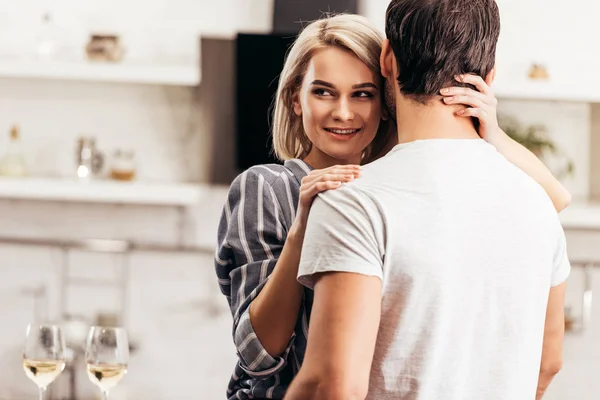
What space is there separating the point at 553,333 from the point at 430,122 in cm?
39

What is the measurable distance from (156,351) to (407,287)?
2748 millimetres

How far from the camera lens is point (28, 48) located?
11.7 feet

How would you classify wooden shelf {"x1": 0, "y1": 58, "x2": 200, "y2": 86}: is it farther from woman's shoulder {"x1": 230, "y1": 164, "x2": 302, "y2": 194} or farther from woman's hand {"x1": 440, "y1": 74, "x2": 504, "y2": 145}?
woman's hand {"x1": 440, "y1": 74, "x2": 504, "y2": 145}

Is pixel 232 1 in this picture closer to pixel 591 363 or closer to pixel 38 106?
pixel 38 106

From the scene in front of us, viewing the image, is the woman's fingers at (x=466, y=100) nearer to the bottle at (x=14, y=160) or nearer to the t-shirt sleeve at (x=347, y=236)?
the t-shirt sleeve at (x=347, y=236)

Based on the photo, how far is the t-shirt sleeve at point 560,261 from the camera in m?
1.15

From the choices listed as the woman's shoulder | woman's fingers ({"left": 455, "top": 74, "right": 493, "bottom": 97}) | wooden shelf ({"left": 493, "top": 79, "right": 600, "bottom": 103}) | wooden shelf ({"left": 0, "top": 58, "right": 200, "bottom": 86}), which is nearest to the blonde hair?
the woman's shoulder

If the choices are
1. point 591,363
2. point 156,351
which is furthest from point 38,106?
point 591,363

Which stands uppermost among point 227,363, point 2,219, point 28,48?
point 28,48

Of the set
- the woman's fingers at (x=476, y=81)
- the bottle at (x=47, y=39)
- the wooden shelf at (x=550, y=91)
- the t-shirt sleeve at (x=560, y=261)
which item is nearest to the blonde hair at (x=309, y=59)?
the woman's fingers at (x=476, y=81)

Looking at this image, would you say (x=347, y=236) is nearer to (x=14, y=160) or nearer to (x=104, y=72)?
(x=104, y=72)

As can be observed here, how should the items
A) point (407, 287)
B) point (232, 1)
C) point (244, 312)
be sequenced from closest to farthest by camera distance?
1. point (407, 287)
2. point (244, 312)
3. point (232, 1)

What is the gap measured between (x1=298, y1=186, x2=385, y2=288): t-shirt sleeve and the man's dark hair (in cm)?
18

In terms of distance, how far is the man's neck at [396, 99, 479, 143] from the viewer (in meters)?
1.09
